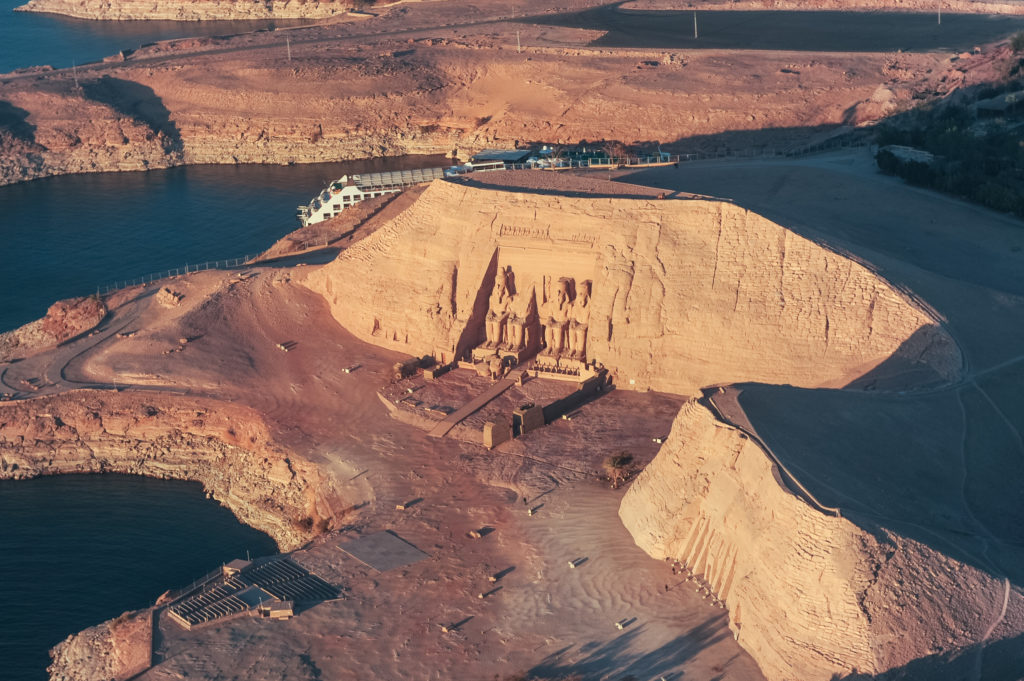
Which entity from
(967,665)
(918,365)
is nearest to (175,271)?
(918,365)

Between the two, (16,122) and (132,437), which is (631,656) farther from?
(16,122)

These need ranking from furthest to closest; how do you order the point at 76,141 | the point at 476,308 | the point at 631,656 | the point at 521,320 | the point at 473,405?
the point at 76,141 → the point at 476,308 → the point at 521,320 → the point at 473,405 → the point at 631,656

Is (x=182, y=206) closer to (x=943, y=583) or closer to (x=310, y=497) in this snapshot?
(x=310, y=497)

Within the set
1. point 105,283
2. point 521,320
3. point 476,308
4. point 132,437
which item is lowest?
point 132,437

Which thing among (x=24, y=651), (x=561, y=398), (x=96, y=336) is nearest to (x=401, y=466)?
(x=561, y=398)

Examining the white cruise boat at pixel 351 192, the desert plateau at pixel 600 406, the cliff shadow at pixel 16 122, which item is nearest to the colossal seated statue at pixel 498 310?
the desert plateau at pixel 600 406

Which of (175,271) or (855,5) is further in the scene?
(855,5)

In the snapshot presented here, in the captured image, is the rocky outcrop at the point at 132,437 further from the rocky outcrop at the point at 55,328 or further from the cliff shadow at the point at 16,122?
the cliff shadow at the point at 16,122

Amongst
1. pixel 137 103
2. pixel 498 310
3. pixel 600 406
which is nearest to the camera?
pixel 600 406
